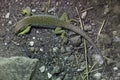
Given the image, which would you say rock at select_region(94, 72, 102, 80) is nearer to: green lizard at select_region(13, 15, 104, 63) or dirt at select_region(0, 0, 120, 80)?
dirt at select_region(0, 0, 120, 80)

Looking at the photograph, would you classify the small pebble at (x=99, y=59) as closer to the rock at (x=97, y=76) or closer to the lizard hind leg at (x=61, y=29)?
the rock at (x=97, y=76)

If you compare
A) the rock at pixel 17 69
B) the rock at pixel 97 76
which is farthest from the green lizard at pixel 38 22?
the rock at pixel 97 76

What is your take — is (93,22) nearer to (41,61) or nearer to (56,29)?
(56,29)

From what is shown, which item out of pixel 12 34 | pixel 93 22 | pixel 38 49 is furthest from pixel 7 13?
pixel 93 22

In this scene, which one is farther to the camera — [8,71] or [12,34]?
[12,34]

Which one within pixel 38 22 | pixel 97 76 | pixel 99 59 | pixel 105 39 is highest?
pixel 38 22

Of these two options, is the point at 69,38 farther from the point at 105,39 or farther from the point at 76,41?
the point at 105,39

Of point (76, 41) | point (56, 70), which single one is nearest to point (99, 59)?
point (76, 41)
